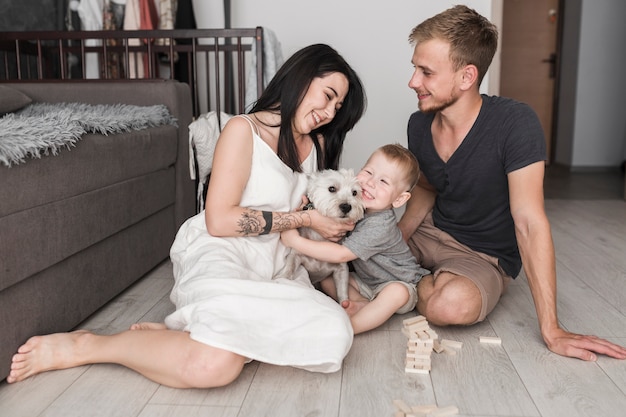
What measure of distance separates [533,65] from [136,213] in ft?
18.7

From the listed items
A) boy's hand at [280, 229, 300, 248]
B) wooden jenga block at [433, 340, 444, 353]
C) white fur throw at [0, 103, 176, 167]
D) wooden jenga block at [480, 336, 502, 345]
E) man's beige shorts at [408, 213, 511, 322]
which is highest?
white fur throw at [0, 103, 176, 167]

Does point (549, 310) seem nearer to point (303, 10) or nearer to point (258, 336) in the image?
point (258, 336)

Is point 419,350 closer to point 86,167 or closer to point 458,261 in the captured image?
point 458,261

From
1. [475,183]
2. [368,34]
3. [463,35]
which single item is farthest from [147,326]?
[368,34]

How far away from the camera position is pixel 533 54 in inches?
268

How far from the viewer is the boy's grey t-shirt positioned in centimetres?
189

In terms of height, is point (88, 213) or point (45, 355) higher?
point (88, 213)

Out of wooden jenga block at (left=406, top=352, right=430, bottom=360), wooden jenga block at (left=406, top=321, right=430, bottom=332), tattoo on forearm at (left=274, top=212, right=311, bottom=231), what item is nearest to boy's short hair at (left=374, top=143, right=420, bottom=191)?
tattoo on forearm at (left=274, top=212, right=311, bottom=231)

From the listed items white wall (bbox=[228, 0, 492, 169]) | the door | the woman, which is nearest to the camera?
the woman

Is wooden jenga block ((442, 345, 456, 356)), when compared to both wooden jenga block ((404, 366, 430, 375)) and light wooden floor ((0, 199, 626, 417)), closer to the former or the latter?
light wooden floor ((0, 199, 626, 417))

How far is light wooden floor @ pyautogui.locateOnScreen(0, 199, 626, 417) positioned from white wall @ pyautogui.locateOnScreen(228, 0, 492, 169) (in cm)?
260

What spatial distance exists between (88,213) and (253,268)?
56 centimetres

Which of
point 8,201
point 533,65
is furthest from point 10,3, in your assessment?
point 533,65

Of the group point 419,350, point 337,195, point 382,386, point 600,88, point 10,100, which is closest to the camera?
point 382,386
